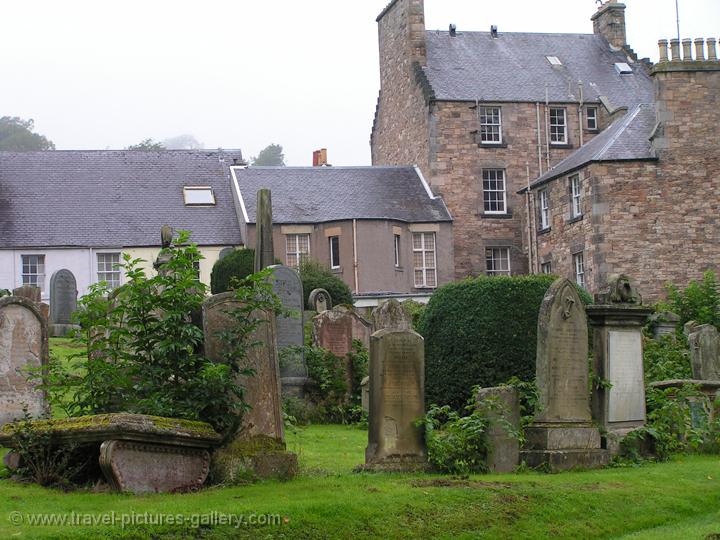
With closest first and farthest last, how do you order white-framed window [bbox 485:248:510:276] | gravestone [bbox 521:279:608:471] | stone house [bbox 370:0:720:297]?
gravestone [bbox 521:279:608:471] < stone house [bbox 370:0:720:297] < white-framed window [bbox 485:248:510:276]

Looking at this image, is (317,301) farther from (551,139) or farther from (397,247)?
(551,139)

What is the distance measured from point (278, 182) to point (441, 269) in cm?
727

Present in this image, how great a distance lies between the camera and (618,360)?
16.5 metres

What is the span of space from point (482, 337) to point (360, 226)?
85.7 ft

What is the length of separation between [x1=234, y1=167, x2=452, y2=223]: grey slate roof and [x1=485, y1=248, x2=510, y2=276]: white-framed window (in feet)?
9.60

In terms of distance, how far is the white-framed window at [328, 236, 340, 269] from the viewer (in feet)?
155

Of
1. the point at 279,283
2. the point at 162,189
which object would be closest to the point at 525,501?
the point at 279,283

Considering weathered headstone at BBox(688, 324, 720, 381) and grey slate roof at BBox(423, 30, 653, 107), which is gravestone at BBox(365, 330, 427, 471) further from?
grey slate roof at BBox(423, 30, 653, 107)

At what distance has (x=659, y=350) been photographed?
24.8 metres

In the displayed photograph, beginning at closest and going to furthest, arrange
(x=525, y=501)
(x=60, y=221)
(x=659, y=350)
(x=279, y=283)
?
(x=525, y=501)
(x=279, y=283)
(x=659, y=350)
(x=60, y=221)

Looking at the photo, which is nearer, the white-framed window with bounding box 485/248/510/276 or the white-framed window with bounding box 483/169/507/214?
the white-framed window with bounding box 485/248/510/276

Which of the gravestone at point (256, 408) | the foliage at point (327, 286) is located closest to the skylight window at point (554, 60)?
the foliage at point (327, 286)

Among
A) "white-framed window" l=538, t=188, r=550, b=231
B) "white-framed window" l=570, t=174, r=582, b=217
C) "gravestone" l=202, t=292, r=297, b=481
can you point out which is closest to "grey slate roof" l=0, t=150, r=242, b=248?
"white-framed window" l=538, t=188, r=550, b=231

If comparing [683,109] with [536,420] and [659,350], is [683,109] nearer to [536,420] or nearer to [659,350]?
[659,350]
